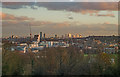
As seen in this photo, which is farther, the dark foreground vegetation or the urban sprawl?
the urban sprawl

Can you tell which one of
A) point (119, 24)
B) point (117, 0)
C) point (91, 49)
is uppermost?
point (117, 0)

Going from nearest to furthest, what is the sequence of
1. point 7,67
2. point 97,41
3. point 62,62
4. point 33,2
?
point 7,67 < point 62,62 < point 33,2 < point 97,41

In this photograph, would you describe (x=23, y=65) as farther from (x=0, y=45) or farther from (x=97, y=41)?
(x=97, y=41)

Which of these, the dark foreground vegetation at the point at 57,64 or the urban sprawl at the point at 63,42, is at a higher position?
the urban sprawl at the point at 63,42

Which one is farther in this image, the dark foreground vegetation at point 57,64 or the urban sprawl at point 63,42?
the urban sprawl at point 63,42

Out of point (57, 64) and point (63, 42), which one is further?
point (63, 42)

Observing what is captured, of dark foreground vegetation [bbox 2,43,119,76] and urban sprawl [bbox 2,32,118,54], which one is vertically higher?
urban sprawl [bbox 2,32,118,54]

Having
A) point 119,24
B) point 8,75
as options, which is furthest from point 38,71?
point 119,24

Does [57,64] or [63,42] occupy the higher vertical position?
[63,42]
